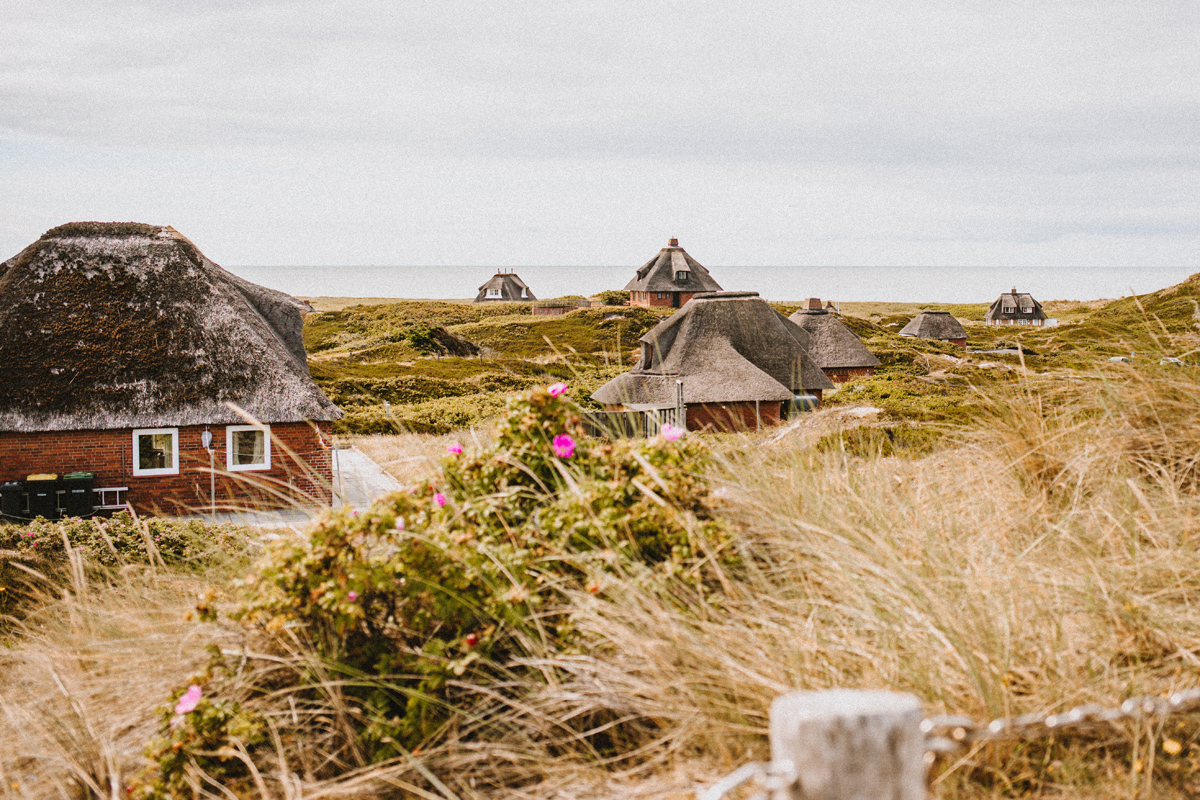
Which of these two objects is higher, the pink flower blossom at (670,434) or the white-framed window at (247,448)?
the pink flower blossom at (670,434)

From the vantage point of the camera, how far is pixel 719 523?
3.77 metres

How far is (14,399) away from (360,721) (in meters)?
16.9

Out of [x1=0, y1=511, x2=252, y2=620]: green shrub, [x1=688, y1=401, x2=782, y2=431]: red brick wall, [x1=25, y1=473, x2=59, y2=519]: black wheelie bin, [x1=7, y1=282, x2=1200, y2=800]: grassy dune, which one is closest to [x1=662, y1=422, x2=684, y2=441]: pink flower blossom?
[x1=7, y1=282, x2=1200, y2=800]: grassy dune

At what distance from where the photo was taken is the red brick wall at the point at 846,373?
39.1 m

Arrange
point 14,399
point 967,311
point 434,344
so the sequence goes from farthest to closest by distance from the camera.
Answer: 1. point 967,311
2. point 434,344
3. point 14,399

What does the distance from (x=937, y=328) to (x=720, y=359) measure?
1739 inches

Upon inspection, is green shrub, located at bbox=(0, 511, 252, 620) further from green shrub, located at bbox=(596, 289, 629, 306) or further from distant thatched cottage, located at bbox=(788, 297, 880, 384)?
green shrub, located at bbox=(596, 289, 629, 306)

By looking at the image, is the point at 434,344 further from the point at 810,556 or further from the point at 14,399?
the point at 810,556

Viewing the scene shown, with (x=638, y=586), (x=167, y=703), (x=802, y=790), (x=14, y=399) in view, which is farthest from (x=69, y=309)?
(x=802, y=790)

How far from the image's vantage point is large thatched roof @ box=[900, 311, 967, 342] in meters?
61.3

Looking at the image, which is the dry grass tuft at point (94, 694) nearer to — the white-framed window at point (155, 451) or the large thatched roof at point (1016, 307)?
the white-framed window at point (155, 451)

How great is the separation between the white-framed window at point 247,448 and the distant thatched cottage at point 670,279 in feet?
164

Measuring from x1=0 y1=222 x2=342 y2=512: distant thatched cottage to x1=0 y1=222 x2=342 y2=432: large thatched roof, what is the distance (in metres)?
0.02

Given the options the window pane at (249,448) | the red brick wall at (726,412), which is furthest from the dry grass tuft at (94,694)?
the red brick wall at (726,412)
